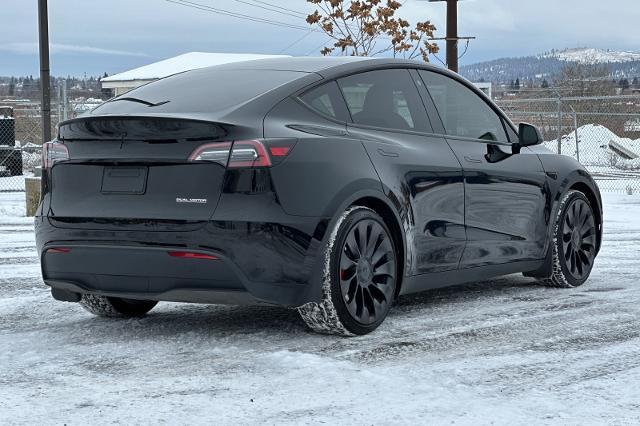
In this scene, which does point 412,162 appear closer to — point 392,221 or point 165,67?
point 392,221

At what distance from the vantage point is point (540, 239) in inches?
309

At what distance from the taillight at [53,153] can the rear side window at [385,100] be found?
1600 mm

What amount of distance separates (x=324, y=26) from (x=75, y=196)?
924 inches

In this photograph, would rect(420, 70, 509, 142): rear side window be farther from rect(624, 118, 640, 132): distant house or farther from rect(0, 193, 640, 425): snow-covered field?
rect(624, 118, 640, 132): distant house

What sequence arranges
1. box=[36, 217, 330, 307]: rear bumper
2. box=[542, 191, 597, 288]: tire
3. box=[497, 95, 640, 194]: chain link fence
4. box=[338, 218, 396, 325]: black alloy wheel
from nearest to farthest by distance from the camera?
box=[36, 217, 330, 307]: rear bumper → box=[338, 218, 396, 325]: black alloy wheel → box=[542, 191, 597, 288]: tire → box=[497, 95, 640, 194]: chain link fence

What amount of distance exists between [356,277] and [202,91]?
4.45 ft

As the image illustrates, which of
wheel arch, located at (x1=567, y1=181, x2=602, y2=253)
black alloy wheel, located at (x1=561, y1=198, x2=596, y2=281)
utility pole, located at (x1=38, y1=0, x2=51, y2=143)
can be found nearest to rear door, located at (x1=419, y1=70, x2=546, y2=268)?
black alloy wheel, located at (x1=561, y1=198, x2=596, y2=281)

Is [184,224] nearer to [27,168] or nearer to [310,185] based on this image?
[310,185]

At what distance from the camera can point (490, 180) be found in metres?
7.27

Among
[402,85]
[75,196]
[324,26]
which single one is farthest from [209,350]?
[324,26]

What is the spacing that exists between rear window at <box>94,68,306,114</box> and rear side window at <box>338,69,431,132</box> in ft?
1.23

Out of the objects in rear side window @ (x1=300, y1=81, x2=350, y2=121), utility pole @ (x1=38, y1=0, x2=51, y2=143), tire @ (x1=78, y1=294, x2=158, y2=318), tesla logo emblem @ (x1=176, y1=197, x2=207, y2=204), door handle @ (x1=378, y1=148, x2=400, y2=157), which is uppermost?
utility pole @ (x1=38, y1=0, x2=51, y2=143)

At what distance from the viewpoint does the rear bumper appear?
5562 millimetres

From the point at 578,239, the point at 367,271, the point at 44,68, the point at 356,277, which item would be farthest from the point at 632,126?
the point at 356,277
